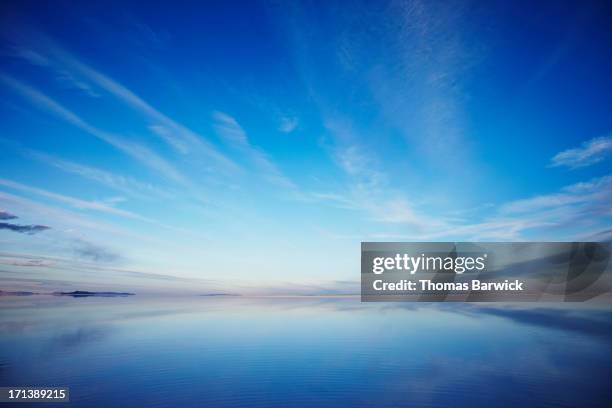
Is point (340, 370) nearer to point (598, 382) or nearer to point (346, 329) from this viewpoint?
point (598, 382)

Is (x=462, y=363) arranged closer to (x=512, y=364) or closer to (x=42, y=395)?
(x=512, y=364)

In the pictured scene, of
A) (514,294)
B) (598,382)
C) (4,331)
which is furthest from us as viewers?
(514,294)

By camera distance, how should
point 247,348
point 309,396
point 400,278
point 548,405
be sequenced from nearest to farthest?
point 548,405 → point 309,396 → point 247,348 → point 400,278

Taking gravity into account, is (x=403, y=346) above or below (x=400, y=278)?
below

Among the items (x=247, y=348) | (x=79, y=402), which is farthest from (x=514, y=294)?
(x=79, y=402)

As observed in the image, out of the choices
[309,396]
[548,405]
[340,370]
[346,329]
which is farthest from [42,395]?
[346,329]

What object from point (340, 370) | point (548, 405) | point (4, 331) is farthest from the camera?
point (4, 331)

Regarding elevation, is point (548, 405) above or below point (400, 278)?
below

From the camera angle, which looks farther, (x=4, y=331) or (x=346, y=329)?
(x=346, y=329)

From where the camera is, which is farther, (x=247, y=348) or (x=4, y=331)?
(x=4, y=331)
